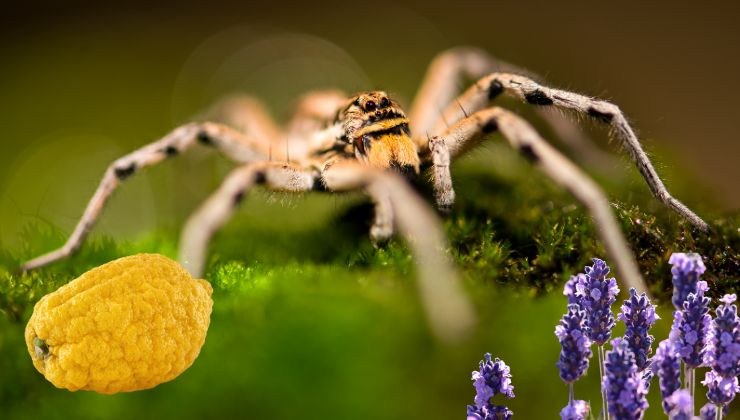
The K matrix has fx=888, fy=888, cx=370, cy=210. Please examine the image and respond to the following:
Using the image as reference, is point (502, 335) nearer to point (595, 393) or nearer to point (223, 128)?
point (595, 393)

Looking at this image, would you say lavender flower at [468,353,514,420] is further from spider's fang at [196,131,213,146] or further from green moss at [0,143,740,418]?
spider's fang at [196,131,213,146]

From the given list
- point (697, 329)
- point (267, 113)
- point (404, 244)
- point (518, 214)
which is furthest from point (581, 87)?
point (267, 113)

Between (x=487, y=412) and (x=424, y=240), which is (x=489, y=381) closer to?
(x=487, y=412)

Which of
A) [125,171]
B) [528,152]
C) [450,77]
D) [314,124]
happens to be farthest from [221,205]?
[450,77]

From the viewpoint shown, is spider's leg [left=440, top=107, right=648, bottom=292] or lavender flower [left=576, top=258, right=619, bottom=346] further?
spider's leg [left=440, top=107, right=648, bottom=292]

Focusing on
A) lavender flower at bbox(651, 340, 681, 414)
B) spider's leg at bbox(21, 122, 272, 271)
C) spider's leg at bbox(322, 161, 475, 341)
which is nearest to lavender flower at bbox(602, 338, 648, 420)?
lavender flower at bbox(651, 340, 681, 414)

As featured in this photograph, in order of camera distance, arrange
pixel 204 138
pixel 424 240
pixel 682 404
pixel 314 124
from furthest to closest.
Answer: pixel 314 124 → pixel 204 138 → pixel 424 240 → pixel 682 404
